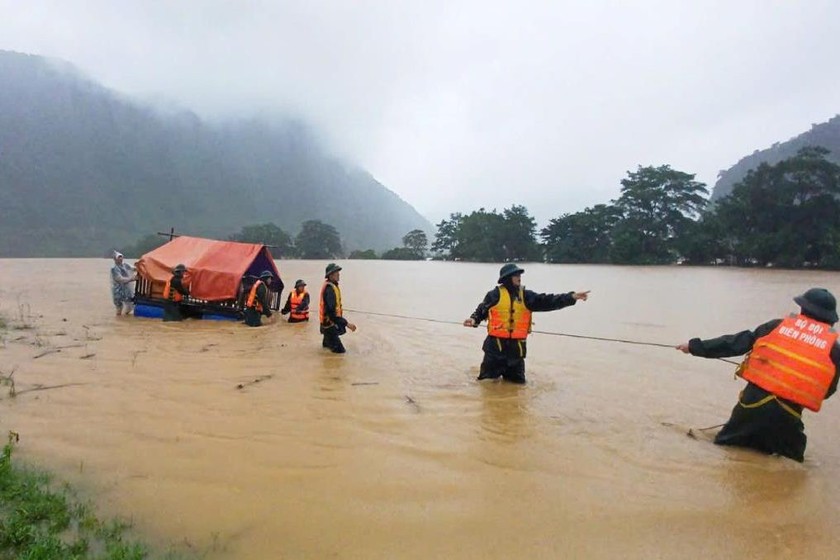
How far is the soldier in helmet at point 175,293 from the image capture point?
11.9 meters

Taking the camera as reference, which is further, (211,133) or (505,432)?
(211,133)

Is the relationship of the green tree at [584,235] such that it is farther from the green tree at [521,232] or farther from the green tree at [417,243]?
the green tree at [417,243]

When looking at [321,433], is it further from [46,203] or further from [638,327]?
[46,203]

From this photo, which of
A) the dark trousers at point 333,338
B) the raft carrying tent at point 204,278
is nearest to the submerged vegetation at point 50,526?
the dark trousers at point 333,338

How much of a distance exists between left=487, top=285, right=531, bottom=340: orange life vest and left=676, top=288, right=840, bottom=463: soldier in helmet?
7.30 feet

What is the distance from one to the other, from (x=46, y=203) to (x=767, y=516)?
110900 mm

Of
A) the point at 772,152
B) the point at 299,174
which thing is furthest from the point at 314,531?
the point at 299,174

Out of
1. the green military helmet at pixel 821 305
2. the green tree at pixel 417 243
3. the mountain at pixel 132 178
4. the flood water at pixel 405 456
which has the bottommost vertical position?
the flood water at pixel 405 456

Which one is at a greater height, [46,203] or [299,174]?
[299,174]

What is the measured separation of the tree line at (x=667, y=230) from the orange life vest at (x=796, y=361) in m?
40.1

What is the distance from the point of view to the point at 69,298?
58.9 ft

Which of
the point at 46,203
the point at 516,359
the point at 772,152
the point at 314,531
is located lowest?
the point at 314,531

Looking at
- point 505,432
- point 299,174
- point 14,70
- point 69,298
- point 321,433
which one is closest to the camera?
point 321,433

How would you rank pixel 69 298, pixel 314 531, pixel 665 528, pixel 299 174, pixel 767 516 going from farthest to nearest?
pixel 299 174
pixel 69 298
pixel 767 516
pixel 665 528
pixel 314 531
